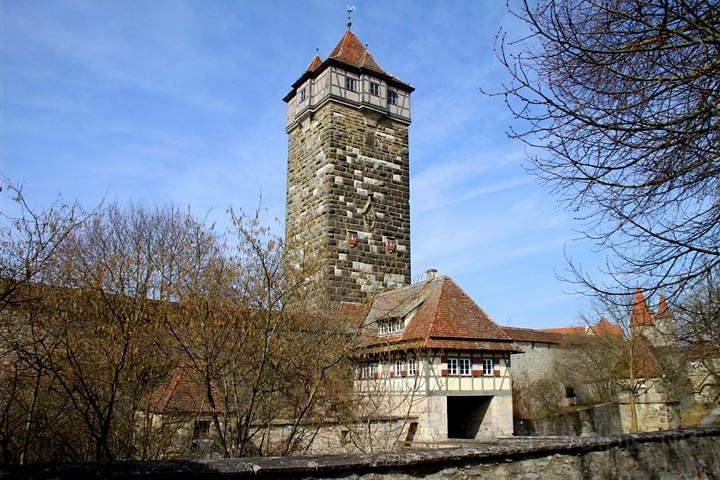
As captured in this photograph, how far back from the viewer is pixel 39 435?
774 centimetres

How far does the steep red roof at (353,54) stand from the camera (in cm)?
2255

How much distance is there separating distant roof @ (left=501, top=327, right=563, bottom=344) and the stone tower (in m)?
9.00

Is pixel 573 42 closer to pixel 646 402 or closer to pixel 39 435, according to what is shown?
pixel 39 435

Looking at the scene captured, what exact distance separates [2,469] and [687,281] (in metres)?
5.54

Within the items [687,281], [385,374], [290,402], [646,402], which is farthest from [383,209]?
[687,281]

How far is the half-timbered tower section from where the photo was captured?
1738 cm

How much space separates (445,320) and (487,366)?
2011 millimetres

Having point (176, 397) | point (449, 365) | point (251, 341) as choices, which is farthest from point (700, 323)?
point (449, 365)

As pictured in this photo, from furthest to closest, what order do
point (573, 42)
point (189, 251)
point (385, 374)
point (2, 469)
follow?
point (385, 374) < point (189, 251) < point (573, 42) < point (2, 469)

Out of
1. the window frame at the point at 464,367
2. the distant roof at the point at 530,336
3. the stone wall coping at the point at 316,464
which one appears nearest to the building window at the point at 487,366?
the window frame at the point at 464,367

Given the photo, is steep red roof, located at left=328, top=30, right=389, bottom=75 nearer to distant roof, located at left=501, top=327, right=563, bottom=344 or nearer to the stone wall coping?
distant roof, located at left=501, top=327, right=563, bottom=344

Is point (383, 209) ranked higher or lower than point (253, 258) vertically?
higher

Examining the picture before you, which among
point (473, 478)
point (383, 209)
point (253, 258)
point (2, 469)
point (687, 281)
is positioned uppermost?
point (383, 209)

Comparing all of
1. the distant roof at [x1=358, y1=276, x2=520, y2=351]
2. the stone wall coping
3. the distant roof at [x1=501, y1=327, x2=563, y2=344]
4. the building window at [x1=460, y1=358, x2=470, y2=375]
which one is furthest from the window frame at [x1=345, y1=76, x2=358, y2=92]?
the stone wall coping
